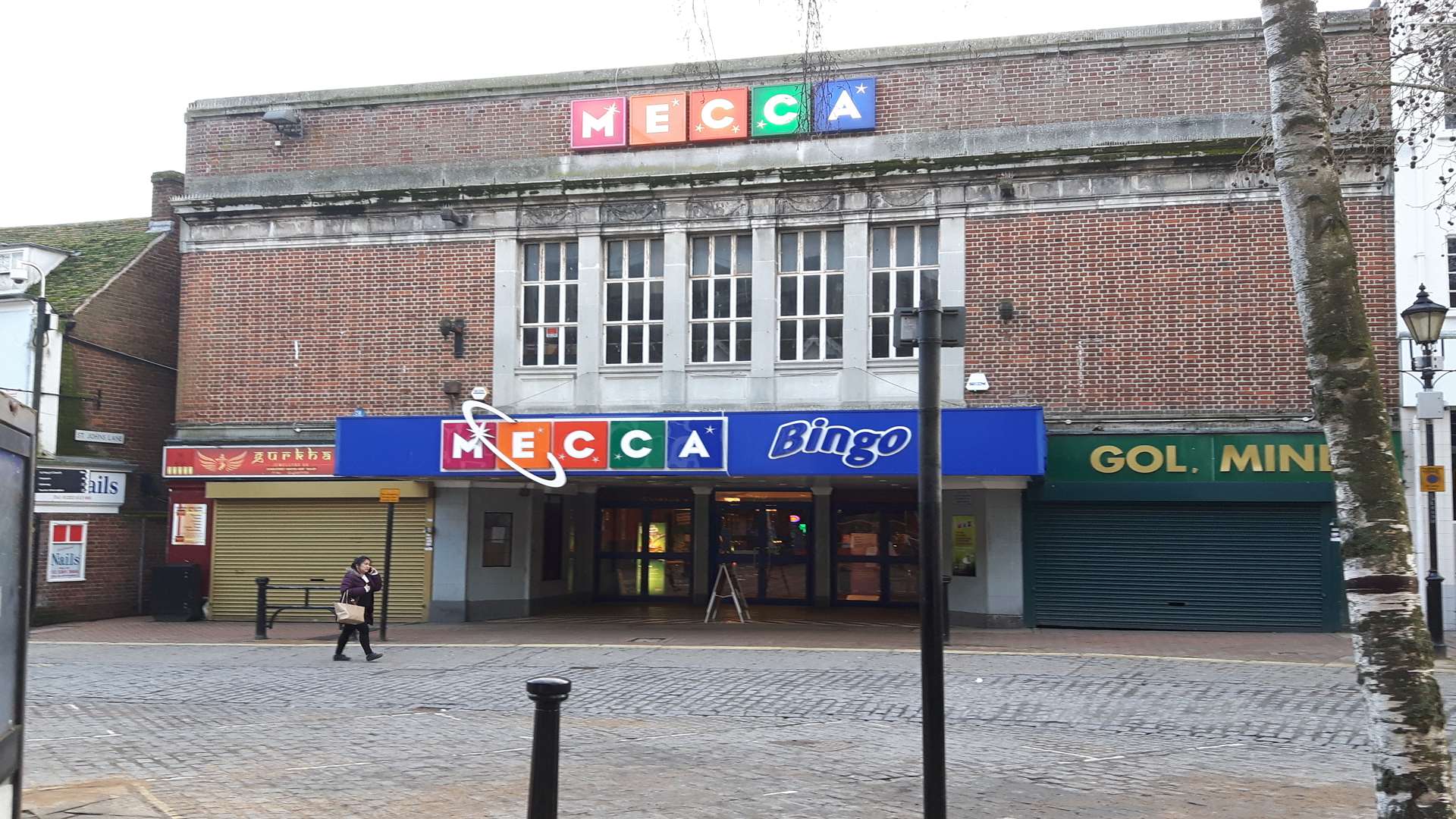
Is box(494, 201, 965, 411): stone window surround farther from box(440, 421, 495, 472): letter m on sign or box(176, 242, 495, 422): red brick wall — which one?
box(440, 421, 495, 472): letter m on sign

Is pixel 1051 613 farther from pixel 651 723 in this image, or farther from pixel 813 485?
pixel 651 723

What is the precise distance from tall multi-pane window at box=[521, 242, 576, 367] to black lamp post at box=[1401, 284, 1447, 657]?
11764mm

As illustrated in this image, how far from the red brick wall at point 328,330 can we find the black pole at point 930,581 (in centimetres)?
1441

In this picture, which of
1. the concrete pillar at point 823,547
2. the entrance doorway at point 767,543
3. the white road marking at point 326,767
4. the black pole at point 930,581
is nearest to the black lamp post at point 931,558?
the black pole at point 930,581

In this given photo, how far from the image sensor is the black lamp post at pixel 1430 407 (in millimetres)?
14961

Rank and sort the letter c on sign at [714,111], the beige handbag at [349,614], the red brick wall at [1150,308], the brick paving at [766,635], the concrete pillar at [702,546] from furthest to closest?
1. the concrete pillar at [702,546]
2. the letter c on sign at [714,111]
3. the red brick wall at [1150,308]
4. the brick paving at [766,635]
5. the beige handbag at [349,614]

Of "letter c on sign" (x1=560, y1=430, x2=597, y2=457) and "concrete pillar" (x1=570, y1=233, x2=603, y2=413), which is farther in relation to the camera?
"concrete pillar" (x1=570, y1=233, x2=603, y2=413)

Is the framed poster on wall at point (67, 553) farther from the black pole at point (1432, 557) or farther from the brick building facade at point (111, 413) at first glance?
the black pole at point (1432, 557)

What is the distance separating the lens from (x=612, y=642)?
1750 centimetres

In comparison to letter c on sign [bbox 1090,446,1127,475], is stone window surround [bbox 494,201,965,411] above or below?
above

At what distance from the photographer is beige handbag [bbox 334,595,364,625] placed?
15555 millimetres

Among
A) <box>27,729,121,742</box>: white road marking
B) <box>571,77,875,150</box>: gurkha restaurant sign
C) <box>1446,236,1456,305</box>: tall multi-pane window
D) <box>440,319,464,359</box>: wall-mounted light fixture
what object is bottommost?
<box>27,729,121,742</box>: white road marking

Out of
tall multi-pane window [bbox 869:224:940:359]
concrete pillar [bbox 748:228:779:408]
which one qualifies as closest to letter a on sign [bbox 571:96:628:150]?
concrete pillar [bbox 748:228:779:408]

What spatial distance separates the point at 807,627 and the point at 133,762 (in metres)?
11.3
